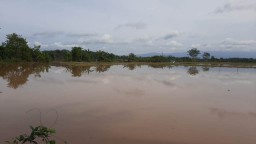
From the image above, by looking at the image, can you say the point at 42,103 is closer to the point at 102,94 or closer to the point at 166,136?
the point at 102,94

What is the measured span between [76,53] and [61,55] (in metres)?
8.43

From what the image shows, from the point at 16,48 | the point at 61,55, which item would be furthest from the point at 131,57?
the point at 16,48

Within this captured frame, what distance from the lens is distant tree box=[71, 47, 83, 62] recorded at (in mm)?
49438

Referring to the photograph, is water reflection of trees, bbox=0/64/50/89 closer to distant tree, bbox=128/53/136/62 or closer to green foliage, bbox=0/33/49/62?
green foliage, bbox=0/33/49/62

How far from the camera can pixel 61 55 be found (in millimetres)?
57281

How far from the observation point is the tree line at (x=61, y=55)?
40.0m

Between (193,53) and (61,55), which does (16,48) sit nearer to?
(61,55)

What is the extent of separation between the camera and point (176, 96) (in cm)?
1402

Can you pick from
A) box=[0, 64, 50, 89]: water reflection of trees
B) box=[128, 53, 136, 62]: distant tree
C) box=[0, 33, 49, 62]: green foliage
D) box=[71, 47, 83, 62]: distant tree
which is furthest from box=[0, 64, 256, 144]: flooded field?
box=[128, 53, 136, 62]: distant tree

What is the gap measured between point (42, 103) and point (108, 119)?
3.30m

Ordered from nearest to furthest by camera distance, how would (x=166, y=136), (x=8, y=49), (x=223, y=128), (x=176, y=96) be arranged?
1. (x=166, y=136)
2. (x=223, y=128)
3. (x=176, y=96)
4. (x=8, y=49)

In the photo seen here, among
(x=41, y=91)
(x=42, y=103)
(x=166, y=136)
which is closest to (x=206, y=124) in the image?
(x=166, y=136)

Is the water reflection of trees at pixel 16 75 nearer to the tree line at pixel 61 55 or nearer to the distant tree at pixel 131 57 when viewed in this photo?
the tree line at pixel 61 55

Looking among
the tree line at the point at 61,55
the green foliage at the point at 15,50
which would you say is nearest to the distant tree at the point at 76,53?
the tree line at the point at 61,55
